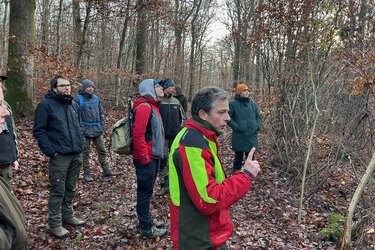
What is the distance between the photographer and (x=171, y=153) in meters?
2.02

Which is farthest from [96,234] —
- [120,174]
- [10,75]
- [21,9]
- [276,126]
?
[21,9]

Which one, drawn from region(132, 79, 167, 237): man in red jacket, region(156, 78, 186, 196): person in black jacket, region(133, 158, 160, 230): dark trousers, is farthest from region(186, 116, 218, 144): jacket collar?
region(156, 78, 186, 196): person in black jacket

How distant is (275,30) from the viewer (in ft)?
20.4

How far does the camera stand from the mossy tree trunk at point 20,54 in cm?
722

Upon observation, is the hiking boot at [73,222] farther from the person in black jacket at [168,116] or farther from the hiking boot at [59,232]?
the person in black jacket at [168,116]

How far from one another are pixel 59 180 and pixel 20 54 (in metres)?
5.68

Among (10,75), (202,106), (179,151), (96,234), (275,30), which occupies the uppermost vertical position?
(275,30)

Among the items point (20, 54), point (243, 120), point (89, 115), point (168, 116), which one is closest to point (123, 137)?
point (168, 116)

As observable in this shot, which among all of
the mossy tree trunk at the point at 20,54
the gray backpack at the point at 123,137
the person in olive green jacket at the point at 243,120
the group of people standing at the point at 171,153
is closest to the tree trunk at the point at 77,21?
the mossy tree trunk at the point at 20,54

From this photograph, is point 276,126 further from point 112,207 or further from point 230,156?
point 112,207

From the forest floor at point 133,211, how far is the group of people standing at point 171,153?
0.90 ft

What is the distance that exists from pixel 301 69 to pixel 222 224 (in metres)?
5.24

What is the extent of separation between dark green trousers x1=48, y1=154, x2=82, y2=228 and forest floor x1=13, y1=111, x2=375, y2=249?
41 cm

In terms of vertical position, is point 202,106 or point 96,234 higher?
point 202,106
